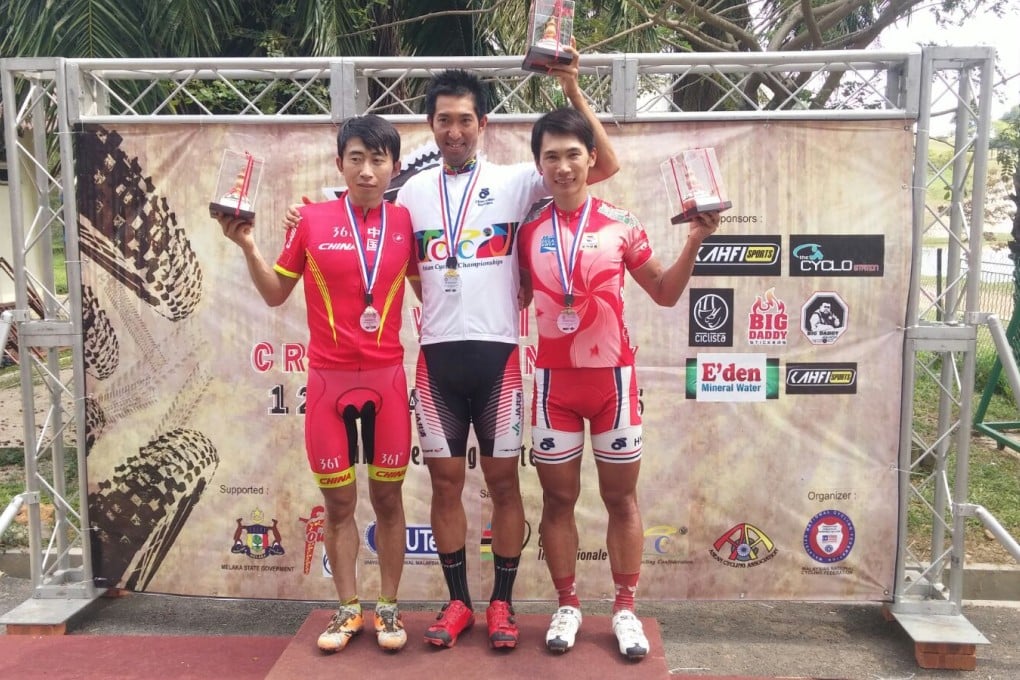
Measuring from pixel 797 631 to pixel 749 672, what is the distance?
0.66 meters

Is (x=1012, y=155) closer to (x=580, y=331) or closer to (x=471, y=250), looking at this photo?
(x=580, y=331)

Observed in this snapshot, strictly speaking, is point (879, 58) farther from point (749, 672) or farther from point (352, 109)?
point (749, 672)

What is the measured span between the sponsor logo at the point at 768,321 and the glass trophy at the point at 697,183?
155 centimetres

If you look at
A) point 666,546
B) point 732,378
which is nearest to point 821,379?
point 732,378

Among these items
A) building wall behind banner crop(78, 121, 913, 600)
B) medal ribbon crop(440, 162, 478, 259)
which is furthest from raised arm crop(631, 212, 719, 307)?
building wall behind banner crop(78, 121, 913, 600)

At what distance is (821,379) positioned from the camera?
4.45 m

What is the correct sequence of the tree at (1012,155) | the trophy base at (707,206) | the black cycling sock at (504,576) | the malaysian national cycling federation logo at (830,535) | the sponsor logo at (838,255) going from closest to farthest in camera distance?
the trophy base at (707,206), the black cycling sock at (504,576), the sponsor logo at (838,255), the malaysian national cycling federation logo at (830,535), the tree at (1012,155)

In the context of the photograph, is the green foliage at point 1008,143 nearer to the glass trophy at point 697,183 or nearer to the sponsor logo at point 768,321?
the sponsor logo at point 768,321

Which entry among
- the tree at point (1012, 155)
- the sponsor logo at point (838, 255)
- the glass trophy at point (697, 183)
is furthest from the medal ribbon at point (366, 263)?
the tree at point (1012, 155)

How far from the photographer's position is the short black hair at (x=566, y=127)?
121 inches

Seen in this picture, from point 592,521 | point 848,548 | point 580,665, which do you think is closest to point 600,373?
point 580,665

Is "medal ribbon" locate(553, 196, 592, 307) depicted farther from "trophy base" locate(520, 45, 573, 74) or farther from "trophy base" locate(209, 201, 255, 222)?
"trophy base" locate(209, 201, 255, 222)

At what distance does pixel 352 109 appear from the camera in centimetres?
436

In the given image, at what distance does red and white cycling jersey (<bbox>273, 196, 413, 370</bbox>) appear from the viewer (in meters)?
3.16
